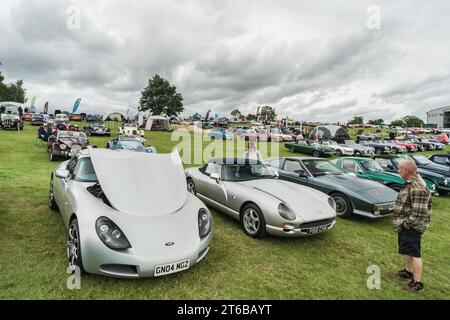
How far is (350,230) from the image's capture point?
208 inches

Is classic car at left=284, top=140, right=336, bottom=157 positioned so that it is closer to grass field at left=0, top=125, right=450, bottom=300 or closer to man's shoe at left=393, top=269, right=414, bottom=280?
grass field at left=0, top=125, right=450, bottom=300

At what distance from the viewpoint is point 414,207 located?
10.3 ft

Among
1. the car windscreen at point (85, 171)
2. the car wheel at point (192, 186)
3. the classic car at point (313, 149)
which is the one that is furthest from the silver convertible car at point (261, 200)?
the classic car at point (313, 149)

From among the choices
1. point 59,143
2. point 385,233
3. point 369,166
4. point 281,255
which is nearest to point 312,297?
point 281,255

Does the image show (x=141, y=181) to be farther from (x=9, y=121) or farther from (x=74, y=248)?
(x=9, y=121)

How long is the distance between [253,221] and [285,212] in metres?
0.66

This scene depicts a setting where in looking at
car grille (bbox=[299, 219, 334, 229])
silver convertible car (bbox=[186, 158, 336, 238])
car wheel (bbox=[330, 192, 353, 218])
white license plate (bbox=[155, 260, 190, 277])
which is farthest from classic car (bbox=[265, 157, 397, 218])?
white license plate (bbox=[155, 260, 190, 277])

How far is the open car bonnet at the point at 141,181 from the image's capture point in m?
3.44

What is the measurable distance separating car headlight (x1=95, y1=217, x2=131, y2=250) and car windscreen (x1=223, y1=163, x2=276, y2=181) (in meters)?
2.82

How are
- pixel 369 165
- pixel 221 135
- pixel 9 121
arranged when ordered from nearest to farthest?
pixel 369 165, pixel 9 121, pixel 221 135

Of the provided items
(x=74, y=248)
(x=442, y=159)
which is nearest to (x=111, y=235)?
(x=74, y=248)

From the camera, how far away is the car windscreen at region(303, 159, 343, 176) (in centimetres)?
707

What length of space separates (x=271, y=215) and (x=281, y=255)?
2.07 feet
